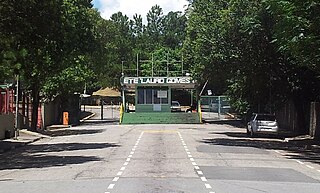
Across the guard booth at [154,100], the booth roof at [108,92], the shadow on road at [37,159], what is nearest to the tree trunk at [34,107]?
the shadow on road at [37,159]

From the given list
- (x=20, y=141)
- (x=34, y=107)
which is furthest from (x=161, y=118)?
(x=20, y=141)

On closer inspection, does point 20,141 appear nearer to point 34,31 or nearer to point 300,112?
point 34,31

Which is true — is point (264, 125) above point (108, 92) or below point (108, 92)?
below

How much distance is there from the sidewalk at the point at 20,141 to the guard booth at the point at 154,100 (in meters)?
20.0

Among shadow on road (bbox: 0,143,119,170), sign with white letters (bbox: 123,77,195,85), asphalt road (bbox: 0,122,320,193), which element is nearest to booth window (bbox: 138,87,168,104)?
sign with white letters (bbox: 123,77,195,85)

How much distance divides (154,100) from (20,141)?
32.2m

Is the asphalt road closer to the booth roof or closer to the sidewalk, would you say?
the sidewalk

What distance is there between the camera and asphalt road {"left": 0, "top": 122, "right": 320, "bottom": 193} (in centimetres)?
1453

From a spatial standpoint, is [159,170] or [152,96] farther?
[152,96]

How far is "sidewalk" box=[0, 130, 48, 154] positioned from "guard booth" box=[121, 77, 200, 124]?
20.0m

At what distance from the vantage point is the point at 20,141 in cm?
3494

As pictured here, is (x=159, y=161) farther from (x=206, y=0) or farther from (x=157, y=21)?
(x=157, y=21)

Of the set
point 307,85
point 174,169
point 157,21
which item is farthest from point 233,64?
point 157,21

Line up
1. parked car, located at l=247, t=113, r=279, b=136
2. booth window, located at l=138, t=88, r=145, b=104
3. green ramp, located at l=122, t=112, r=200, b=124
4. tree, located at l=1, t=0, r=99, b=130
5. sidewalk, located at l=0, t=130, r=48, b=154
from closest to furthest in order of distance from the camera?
1. tree, located at l=1, t=0, r=99, b=130
2. sidewalk, located at l=0, t=130, r=48, b=154
3. parked car, located at l=247, t=113, r=279, b=136
4. green ramp, located at l=122, t=112, r=200, b=124
5. booth window, located at l=138, t=88, r=145, b=104
